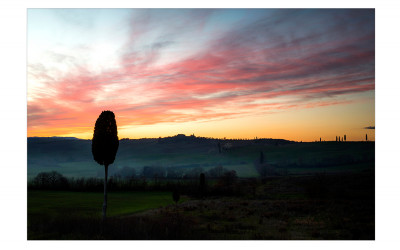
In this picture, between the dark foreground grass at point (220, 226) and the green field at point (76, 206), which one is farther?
the green field at point (76, 206)

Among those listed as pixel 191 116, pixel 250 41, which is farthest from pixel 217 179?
→ pixel 250 41

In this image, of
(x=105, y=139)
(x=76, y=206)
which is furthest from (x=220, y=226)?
(x=76, y=206)

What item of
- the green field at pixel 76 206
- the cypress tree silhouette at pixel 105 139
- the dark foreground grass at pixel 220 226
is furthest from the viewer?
the green field at pixel 76 206

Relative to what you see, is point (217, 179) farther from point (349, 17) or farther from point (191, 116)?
point (349, 17)

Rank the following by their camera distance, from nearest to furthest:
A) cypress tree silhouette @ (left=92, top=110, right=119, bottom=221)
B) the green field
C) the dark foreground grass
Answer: the dark foreground grass, cypress tree silhouette @ (left=92, top=110, right=119, bottom=221), the green field

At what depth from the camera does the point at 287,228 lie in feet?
41.8

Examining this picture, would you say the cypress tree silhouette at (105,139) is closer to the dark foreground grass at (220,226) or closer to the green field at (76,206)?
the dark foreground grass at (220,226)

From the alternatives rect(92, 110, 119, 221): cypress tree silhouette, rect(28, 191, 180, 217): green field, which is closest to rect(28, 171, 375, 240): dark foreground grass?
rect(28, 191, 180, 217): green field

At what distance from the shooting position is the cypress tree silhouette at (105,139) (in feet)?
37.0

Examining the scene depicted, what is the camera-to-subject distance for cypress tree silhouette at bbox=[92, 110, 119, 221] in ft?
37.0

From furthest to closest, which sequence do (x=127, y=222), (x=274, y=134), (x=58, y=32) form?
1. (x=274, y=134)
2. (x=58, y=32)
3. (x=127, y=222)

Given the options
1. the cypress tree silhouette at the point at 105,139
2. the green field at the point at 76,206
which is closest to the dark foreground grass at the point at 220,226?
the green field at the point at 76,206

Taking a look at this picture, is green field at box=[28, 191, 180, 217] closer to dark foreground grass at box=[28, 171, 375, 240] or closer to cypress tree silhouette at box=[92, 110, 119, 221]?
dark foreground grass at box=[28, 171, 375, 240]
